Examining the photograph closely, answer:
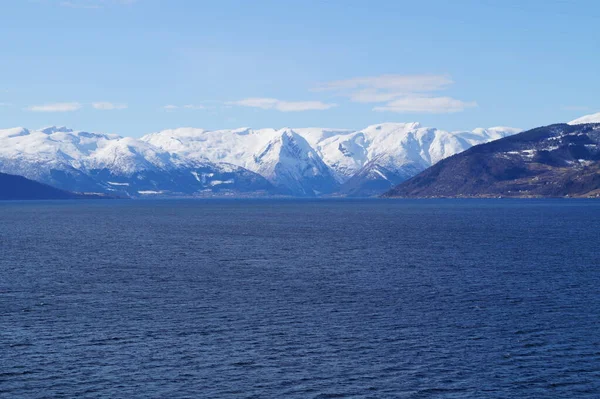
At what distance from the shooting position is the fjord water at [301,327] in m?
54.0

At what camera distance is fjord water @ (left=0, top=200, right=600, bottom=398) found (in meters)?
54.0

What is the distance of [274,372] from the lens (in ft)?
186

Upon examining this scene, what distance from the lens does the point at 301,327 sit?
71.1 metres

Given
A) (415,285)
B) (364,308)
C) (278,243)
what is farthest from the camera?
(278,243)

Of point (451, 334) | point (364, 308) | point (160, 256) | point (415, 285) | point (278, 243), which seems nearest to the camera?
point (451, 334)

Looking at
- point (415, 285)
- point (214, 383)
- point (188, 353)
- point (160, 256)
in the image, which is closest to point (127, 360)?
point (188, 353)

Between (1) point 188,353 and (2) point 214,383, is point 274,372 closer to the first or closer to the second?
(2) point 214,383

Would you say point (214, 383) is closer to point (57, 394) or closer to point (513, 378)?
point (57, 394)

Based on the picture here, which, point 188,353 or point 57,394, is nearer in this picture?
point 57,394

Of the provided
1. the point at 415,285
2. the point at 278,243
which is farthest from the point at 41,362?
the point at 278,243

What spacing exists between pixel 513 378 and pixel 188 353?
2528 cm

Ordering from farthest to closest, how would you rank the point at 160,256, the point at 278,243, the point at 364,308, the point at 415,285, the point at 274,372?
the point at 278,243 < the point at 160,256 < the point at 415,285 < the point at 364,308 < the point at 274,372

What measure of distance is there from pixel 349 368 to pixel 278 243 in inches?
4402

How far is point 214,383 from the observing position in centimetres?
5403
